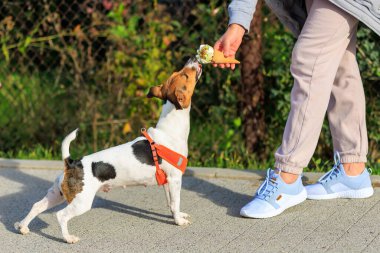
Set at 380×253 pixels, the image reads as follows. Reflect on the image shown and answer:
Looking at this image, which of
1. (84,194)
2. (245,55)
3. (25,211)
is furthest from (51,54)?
(84,194)

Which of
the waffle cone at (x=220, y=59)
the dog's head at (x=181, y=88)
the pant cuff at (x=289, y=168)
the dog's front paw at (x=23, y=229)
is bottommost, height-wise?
the dog's front paw at (x=23, y=229)

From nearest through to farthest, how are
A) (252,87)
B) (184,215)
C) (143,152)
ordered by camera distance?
1. (143,152)
2. (184,215)
3. (252,87)

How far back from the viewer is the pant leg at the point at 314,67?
14.8 ft

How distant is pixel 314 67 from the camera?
4.53 m

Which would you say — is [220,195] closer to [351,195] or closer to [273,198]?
[273,198]

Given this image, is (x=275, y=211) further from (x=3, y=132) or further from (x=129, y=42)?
(x=3, y=132)

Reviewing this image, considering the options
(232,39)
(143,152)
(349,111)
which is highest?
(232,39)

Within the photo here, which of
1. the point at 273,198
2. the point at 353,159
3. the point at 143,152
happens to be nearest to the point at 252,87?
the point at 353,159

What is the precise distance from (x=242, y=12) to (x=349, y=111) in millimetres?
976

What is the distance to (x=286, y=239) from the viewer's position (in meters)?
4.24

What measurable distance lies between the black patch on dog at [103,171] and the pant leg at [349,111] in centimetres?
150

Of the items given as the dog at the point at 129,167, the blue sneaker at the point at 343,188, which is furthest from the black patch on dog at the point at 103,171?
the blue sneaker at the point at 343,188

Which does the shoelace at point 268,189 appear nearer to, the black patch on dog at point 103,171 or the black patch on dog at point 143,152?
the black patch on dog at point 143,152

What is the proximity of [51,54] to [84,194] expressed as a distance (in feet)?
11.1
